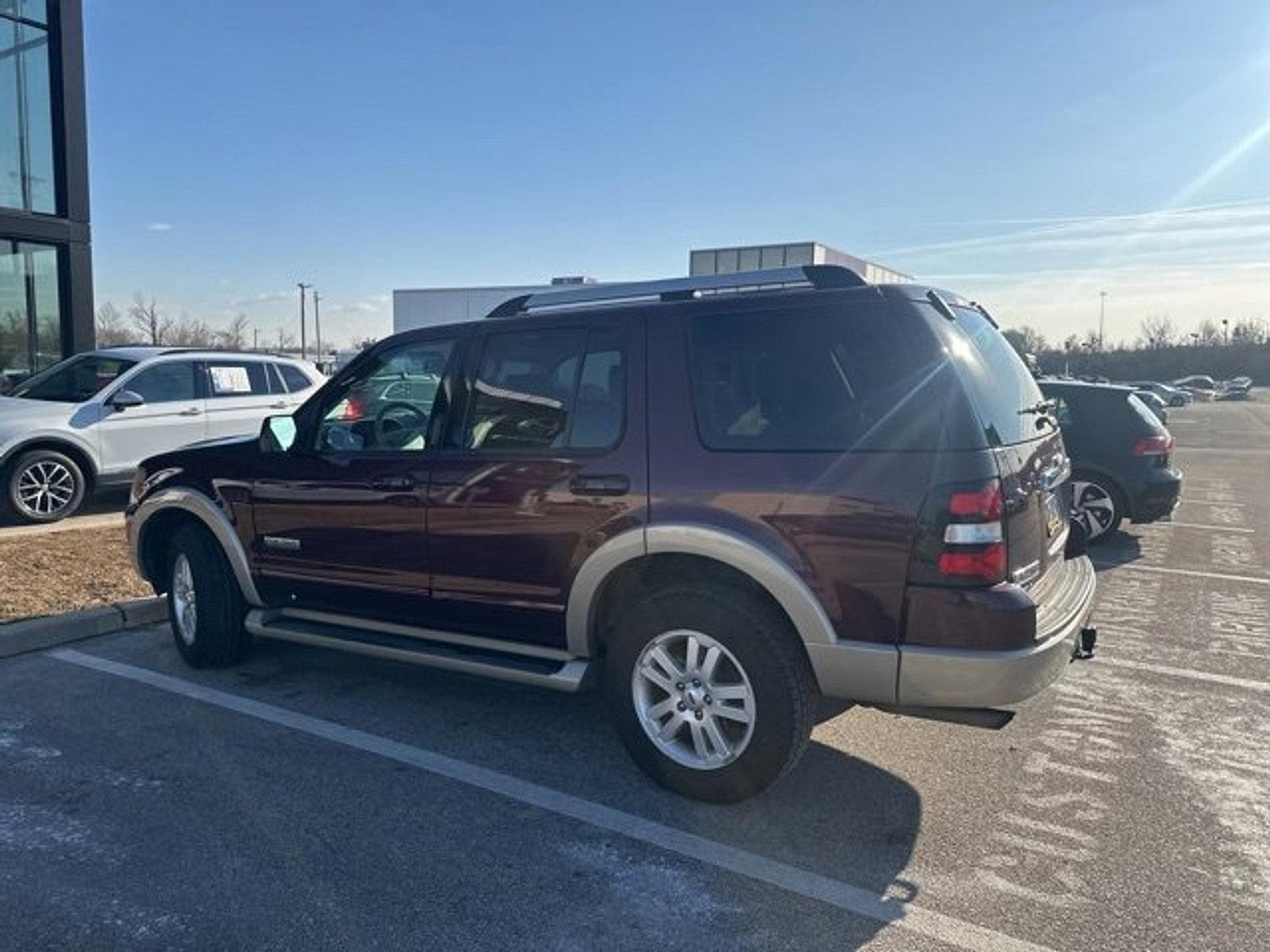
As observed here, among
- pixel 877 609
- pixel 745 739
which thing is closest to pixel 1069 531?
pixel 877 609

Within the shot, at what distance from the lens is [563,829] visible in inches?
133

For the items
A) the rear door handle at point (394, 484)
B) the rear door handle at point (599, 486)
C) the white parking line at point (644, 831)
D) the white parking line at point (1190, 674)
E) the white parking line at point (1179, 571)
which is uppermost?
the rear door handle at point (599, 486)

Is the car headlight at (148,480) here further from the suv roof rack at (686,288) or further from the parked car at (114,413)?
the parked car at (114,413)

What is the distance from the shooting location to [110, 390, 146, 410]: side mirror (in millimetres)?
9438

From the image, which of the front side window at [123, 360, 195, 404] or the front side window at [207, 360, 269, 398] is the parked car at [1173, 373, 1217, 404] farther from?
the front side window at [123, 360, 195, 404]

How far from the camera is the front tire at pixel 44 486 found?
8742mm

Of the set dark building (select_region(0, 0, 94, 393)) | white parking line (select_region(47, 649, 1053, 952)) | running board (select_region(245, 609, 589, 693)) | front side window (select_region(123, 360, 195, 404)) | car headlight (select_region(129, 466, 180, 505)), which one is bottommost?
white parking line (select_region(47, 649, 1053, 952))

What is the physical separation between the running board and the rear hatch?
1.74 metres

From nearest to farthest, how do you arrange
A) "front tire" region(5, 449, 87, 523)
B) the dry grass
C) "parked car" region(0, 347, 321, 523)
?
the dry grass
"front tire" region(5, 449, 87, 523)
"parked car" region(0, 347, 321, 523)

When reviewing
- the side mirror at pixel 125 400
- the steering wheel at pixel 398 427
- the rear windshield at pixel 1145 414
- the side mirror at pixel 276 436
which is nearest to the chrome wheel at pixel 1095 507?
the rear windshield at pixel 1145 414

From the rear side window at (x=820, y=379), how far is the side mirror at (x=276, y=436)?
7.43ft

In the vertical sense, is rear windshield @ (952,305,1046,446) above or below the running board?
above

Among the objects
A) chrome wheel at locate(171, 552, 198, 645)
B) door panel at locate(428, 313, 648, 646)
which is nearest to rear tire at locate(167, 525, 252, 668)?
chrome wheel at locate(171, 552, 198, 645)

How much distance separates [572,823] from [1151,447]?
704 centimetres
